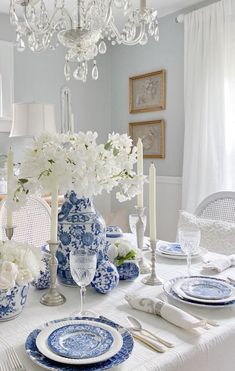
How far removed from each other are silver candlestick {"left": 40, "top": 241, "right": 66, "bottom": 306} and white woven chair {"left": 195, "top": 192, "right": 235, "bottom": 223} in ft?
4.01

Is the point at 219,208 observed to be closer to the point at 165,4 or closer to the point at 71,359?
the point at 71,359

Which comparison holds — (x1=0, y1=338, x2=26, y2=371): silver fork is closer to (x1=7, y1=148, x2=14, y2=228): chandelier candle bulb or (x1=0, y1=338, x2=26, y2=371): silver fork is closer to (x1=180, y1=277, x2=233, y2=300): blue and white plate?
(x1=7, y1=148, x2=14, y2=228): chandelier candle bulb

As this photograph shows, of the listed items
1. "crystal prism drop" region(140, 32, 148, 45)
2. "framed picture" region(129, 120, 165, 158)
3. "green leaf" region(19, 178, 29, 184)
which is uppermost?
"crystal prism drop" region(140, 32, 148, 45)

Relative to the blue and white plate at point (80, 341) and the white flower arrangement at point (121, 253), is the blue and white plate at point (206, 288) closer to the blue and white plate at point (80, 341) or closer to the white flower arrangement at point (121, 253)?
the white flower arrangement at point (121, 253)

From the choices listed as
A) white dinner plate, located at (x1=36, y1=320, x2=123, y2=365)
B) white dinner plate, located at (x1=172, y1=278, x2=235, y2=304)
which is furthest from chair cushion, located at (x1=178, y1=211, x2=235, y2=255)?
white dinner plate, located at (x1=36, y1=320, x2=123, y2=365)

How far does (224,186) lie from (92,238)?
2091 millimetres

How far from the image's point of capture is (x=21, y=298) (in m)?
0.97

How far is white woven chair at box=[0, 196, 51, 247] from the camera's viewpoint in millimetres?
1858

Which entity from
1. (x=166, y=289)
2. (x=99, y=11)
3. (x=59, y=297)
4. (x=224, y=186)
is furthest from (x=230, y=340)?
(x=224, y=186)

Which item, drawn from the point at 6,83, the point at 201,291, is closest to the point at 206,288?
the point at 201,291

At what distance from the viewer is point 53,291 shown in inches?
43.0

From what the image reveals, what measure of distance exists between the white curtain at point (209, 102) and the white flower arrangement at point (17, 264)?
7.53 feet

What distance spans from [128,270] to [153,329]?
0.34m

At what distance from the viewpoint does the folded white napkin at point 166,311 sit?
0.90m
